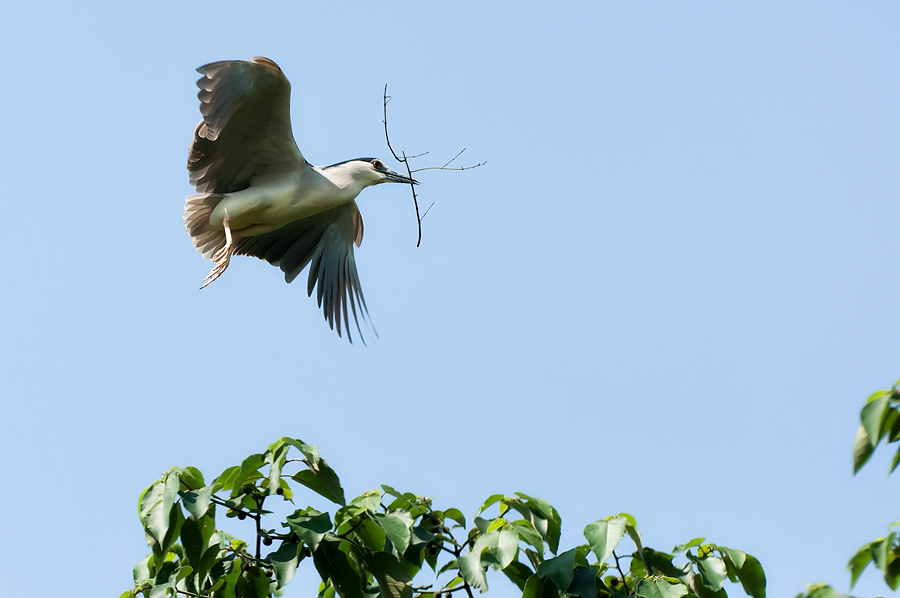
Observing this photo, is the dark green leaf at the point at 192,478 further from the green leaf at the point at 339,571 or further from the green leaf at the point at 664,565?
the green leaf at the point at 664,565

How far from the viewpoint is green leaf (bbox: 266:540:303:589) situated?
275cm

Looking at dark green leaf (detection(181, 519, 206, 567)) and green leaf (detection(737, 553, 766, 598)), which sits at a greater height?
dark green leaf (detection(181, 519, 206, 567))

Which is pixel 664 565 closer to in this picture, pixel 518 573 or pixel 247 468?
pixel 518 573

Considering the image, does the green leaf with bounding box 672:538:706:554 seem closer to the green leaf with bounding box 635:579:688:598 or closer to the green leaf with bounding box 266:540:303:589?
the green leaf with bounding box 635:579:688:598

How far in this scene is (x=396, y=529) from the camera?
2.73 meters

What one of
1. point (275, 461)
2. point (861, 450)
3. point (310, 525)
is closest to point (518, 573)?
point (310, 525)

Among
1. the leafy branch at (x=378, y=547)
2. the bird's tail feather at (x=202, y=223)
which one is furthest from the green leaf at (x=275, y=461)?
the bird's tail feather at (x=202, y=223)

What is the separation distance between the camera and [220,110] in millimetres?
5492

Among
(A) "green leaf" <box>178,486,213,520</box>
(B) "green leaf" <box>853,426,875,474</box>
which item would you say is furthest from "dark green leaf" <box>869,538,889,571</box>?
(A) "green leaf" <box>178,486,213,520</box>

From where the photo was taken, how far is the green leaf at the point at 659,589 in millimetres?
2590

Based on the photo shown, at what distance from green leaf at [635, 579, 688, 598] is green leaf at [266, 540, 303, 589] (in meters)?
0.91

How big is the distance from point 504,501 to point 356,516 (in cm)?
42

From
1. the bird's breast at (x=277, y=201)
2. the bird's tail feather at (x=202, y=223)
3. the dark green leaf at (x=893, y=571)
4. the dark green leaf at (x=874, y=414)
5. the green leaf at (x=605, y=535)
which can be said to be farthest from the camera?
the bird's tail feather at (x=202, y=223)

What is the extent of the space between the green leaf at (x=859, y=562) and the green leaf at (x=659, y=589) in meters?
0.98
